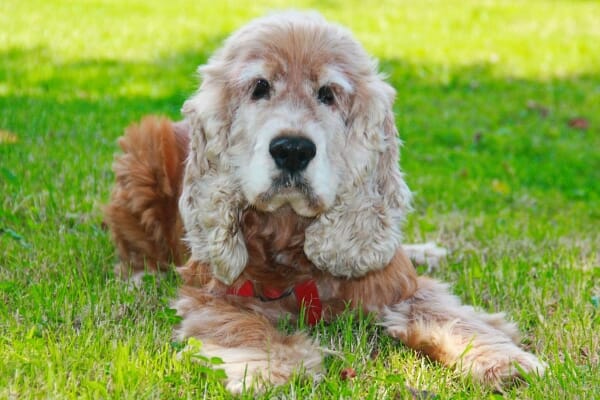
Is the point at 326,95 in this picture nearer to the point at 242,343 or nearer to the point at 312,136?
the point at 312,136

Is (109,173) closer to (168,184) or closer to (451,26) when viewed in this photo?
(168,184)

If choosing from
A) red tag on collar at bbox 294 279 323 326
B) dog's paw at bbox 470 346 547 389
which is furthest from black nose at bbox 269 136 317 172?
dog's paw at bbox 470 346 547 389

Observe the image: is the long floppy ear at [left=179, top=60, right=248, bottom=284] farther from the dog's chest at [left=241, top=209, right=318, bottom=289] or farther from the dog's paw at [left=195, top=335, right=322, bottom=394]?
the dog's paw at [left=195, top=335, right=322, bottom=394]

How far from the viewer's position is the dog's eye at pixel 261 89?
11.1 feet

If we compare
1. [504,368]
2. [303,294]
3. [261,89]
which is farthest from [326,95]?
[504,368]

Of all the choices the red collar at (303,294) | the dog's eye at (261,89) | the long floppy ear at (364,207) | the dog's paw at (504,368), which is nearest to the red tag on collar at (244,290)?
the red collar at (303,294)

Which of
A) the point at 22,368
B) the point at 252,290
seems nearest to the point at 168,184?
the point at 252,290

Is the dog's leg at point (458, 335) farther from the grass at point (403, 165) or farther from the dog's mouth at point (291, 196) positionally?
the dog's mouth at point (291, 196)

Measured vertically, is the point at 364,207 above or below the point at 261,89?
below

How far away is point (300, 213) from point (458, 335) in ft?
2.73

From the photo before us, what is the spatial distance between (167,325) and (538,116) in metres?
6.43

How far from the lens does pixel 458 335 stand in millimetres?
3348

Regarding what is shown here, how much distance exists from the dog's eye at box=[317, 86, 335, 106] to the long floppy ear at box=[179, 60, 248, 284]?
16.5 inches

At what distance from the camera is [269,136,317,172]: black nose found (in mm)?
3051
